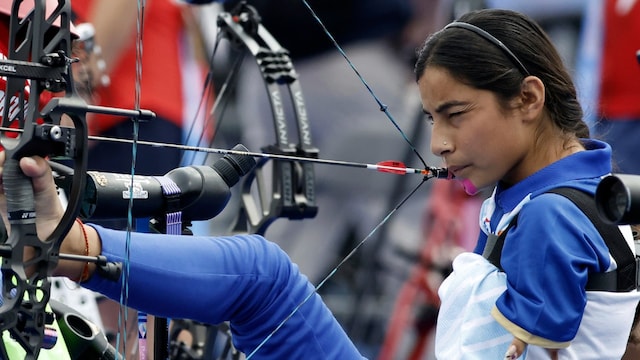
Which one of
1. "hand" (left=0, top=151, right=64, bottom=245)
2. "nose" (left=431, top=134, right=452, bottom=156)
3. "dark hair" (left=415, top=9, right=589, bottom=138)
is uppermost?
"dark hair" (left=415, top=9, right=589, bottom=138)

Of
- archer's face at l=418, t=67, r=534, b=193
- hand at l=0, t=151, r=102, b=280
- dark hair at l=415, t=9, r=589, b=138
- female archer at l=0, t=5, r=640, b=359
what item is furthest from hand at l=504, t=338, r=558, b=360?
hand at l=0, t=151, r=102, b=280

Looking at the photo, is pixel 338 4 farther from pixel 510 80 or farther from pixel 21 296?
pixel 21 296

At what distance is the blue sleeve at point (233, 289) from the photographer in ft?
5.86

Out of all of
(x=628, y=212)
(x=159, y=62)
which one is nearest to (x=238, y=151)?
(x=628, y=212)

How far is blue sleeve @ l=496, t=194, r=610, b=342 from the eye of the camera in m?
1.71

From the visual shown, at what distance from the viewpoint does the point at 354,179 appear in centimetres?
458

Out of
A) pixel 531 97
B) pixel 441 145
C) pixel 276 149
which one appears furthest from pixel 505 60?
pixel 276 149

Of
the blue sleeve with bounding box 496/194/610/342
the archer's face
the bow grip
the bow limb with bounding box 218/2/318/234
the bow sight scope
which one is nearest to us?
the bow sight scope

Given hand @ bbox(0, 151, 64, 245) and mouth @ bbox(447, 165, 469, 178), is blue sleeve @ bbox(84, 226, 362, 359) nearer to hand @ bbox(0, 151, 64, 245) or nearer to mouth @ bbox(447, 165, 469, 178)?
hand @ bbox(0, 151, 64, 245)

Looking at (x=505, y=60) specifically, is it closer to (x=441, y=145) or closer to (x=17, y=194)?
(x=441, y=145)

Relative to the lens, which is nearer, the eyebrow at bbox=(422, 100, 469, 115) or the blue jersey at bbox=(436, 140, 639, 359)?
the blue jersey at bbox=(436, 140, 639, 359)

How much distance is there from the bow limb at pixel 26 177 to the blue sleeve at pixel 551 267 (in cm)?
70

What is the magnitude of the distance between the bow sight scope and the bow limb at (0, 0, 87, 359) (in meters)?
0.74

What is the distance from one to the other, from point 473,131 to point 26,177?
76cm
